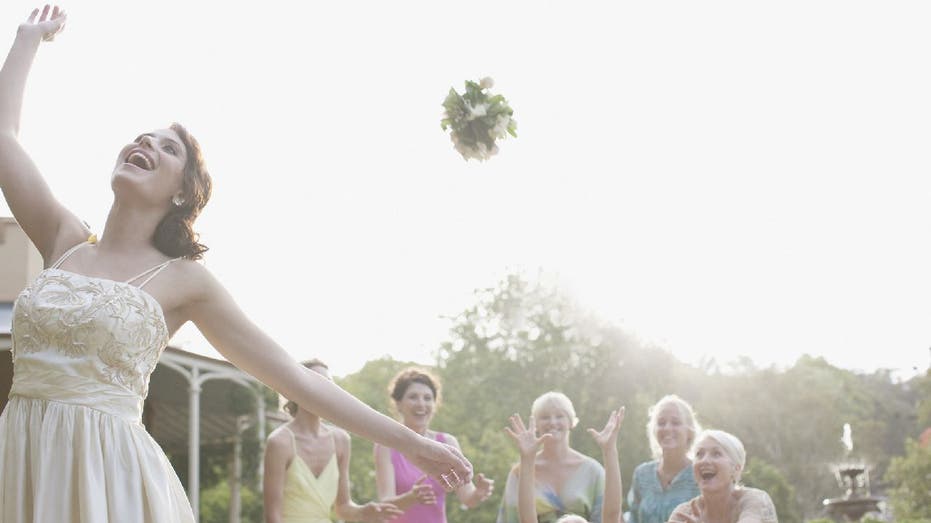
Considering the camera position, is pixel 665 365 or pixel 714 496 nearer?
pixel 714 496

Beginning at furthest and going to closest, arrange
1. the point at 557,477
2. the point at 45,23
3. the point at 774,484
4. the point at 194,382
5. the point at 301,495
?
the point at 774,484, the point at 194,382, the point at 557,477, the point at 301,495, the point at 45,23

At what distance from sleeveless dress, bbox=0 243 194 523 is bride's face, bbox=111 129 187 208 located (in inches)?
9.4

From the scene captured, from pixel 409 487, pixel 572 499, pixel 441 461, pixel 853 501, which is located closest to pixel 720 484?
pixel 572 499

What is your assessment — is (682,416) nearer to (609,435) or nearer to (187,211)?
(609,435)

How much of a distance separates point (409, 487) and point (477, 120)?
9.39 ft

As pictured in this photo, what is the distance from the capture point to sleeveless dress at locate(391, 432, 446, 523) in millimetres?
6055

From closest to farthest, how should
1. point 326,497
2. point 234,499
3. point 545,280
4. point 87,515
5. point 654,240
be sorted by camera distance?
point 87,515, point 326,497, point 234,499, point 654,240, point 545,280

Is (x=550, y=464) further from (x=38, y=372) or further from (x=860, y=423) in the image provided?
(x=860, y=423)

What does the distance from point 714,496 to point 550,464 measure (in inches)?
53.0

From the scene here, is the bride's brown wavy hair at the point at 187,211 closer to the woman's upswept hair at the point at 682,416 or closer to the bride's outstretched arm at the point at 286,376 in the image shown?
the bride's outstretched arm at the point at 286,376

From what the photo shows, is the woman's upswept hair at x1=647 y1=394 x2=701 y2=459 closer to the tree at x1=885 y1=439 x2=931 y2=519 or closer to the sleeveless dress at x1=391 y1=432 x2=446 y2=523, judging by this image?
the sleeveless dress at x1=391 y1=432 x2=446 y2=523

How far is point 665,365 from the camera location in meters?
35.2

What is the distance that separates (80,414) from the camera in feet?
7.75

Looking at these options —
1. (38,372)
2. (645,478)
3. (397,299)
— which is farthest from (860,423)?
(38,372)
